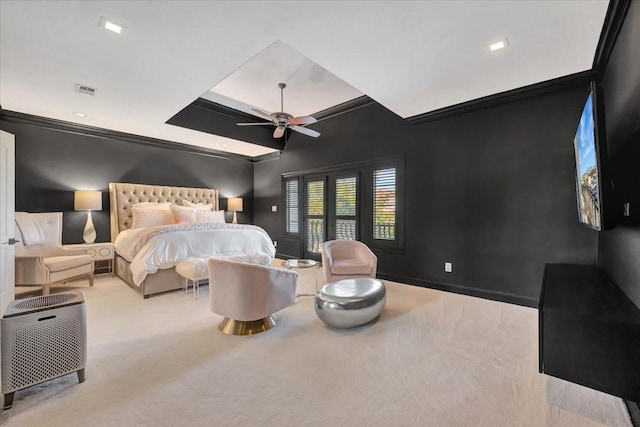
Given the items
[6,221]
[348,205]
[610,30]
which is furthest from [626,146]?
[6,221]

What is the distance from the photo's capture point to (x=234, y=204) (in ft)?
21.8

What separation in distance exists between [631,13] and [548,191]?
181cm

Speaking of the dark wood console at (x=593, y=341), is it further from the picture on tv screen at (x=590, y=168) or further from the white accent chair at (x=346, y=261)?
the white accent chair at (x=346, y=261)

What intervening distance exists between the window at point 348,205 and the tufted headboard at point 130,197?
2.24 m

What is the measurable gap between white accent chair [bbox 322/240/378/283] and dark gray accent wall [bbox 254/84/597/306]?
2.60ft

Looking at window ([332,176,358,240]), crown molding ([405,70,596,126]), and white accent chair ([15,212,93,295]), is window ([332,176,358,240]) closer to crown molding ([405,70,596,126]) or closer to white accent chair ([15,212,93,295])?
crown molding ([405,70,596,126])

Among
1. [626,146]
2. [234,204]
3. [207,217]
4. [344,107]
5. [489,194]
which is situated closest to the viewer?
[626,146]

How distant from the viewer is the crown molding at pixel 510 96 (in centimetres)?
294

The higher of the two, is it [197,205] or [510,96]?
[510,96]

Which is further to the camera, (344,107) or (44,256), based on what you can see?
(344,107)

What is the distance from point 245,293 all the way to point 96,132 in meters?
4.63

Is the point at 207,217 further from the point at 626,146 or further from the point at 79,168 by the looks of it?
→ the point at 626,146

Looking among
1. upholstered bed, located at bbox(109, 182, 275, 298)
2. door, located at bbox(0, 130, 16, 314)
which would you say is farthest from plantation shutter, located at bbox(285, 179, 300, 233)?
door, located at bbox(0, 130, 16, 314)

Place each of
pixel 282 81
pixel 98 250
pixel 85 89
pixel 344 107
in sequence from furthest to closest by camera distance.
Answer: pixel 344 107
pixel 98 250
pixel 282 81
pixel 85 89
